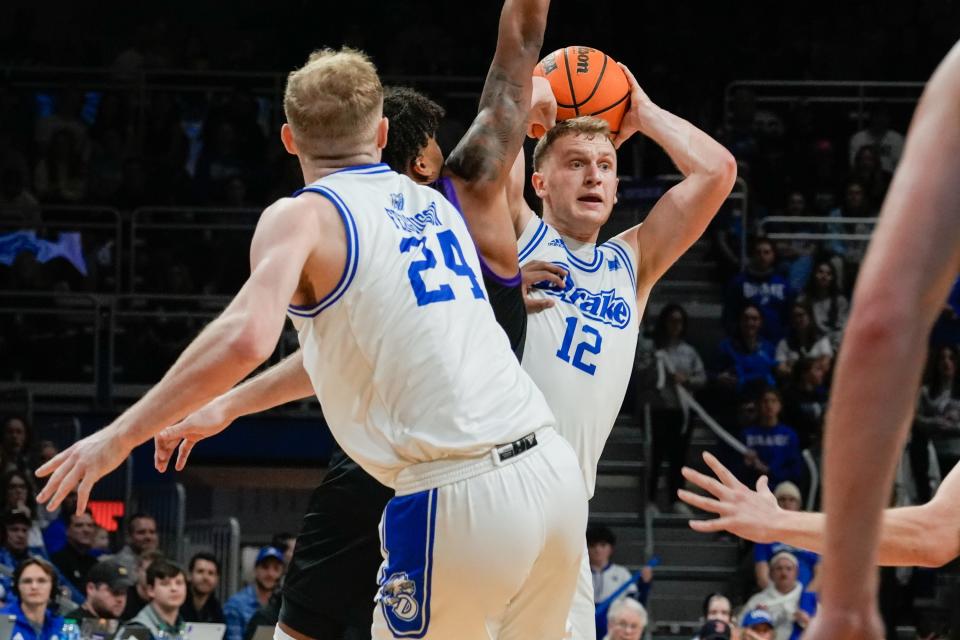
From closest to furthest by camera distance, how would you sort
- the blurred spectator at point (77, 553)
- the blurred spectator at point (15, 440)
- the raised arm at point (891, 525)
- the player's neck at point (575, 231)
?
the raised arm at point (891, 525) < the player's neck at point (575, 231) < the blurred spectator at point (77, 553) < the blurred spectator at point (15, 440)

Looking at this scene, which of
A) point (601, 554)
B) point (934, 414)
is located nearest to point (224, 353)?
point (601, 554)

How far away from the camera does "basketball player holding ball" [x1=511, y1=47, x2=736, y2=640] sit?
4918 mm

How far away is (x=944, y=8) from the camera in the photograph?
19172 mm

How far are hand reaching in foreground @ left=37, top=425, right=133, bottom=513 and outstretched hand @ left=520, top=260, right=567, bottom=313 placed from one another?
1.84m

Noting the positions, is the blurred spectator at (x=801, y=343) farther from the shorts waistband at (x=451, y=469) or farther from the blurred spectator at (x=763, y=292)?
the shorts waistband at (x=451, y=469)

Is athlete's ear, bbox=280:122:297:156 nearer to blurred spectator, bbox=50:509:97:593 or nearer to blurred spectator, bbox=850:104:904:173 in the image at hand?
blurred spectator, bbox=50:509:97:593

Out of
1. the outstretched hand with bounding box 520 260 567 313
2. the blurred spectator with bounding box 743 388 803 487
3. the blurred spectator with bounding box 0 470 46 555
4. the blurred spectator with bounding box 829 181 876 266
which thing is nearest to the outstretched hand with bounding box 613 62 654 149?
the outstretched hand with bounding box 520 260 567 313

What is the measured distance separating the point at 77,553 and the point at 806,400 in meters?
6.66

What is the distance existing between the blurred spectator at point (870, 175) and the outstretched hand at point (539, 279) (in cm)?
1213

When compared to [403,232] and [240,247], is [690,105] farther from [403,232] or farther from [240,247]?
[403,232]

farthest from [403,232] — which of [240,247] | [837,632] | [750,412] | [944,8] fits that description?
[944,8]

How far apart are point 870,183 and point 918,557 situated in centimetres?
1402

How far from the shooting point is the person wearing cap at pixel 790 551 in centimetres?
1157

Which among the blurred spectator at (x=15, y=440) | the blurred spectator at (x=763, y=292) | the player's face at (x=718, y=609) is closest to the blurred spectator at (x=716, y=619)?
the player's face at (x=718, y=609)
